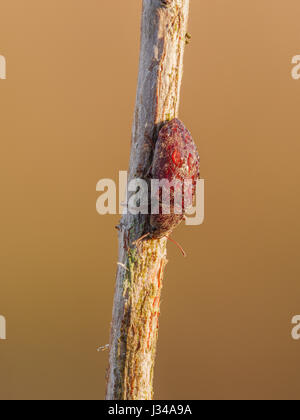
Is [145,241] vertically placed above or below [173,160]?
below

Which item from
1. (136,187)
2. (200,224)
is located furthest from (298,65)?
(136,187)
